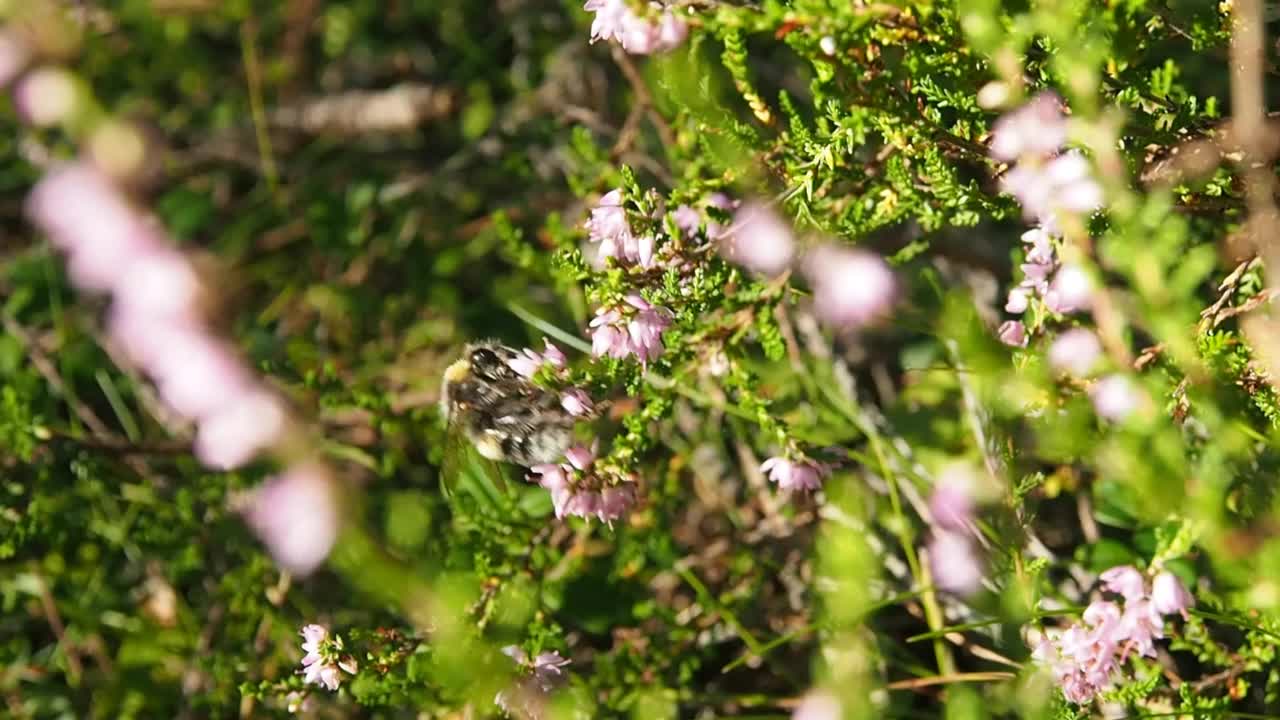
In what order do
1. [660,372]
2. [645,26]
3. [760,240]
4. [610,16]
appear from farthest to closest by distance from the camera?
[660,372], [760,240], [610,16], [645,26]

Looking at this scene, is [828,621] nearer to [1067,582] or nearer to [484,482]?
[1067,582]

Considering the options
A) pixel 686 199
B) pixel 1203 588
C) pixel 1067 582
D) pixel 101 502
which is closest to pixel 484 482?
pixel 686 199

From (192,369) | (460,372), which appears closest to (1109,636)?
(460,372)

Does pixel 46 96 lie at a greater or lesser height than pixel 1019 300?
greater

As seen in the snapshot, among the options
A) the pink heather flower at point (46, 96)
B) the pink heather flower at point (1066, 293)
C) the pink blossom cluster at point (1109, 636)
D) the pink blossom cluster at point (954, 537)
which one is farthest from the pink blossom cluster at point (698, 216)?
the pink heather flower at point (46, 96)

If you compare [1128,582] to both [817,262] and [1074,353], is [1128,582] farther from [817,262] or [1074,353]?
[817,262]

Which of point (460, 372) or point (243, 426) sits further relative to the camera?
point (243, 426)

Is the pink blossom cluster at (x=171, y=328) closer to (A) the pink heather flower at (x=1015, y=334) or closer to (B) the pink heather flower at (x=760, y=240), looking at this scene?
(B) the pink heather flower at (x=760, y=240)
